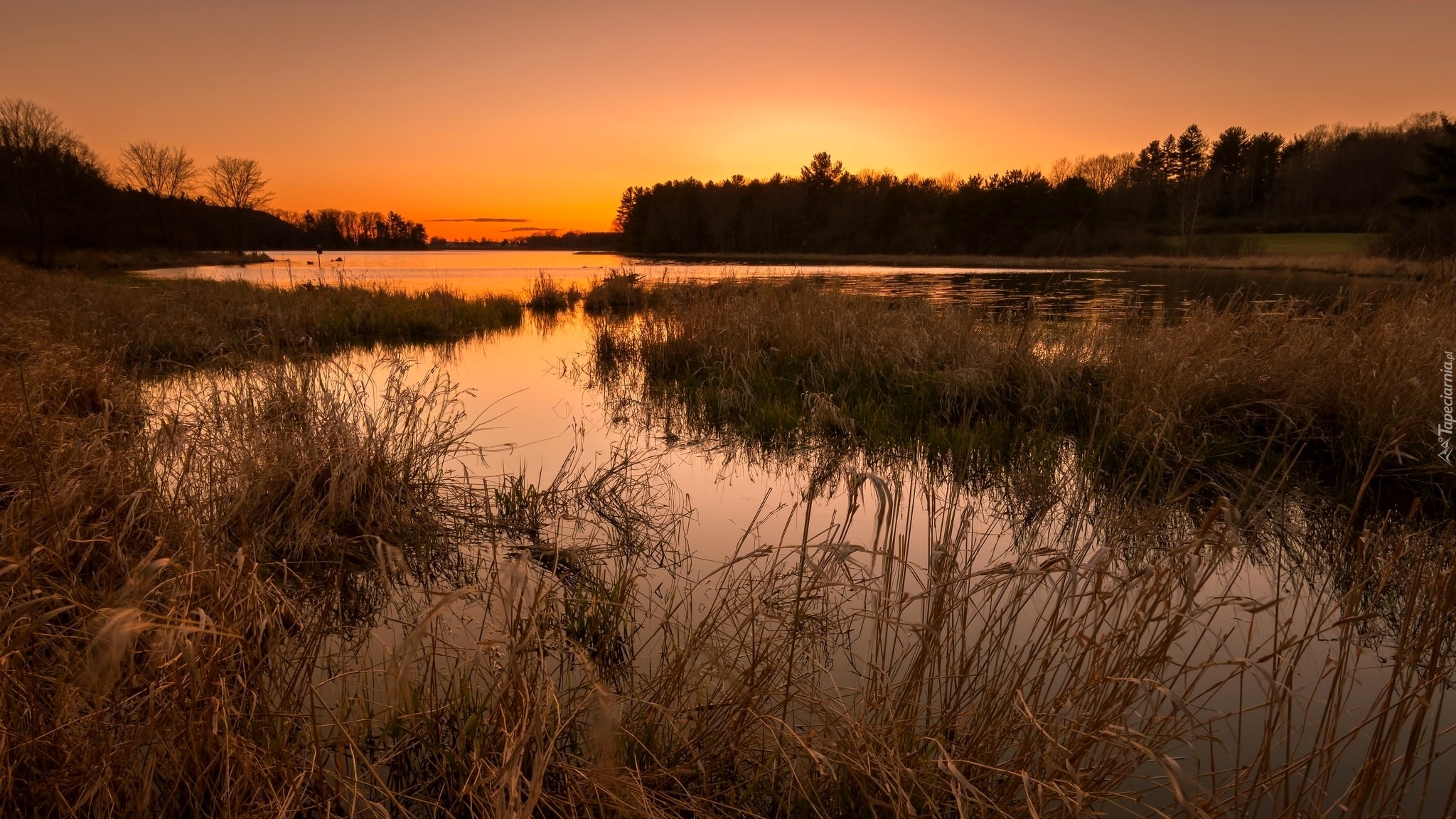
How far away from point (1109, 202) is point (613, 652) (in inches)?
2302

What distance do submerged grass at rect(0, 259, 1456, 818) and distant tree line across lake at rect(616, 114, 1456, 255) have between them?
1820 cm

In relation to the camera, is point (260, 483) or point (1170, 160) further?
point (1170, 160)

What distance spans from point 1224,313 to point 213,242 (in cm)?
6120

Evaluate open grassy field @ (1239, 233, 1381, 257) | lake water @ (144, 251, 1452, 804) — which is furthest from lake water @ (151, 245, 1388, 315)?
lake water @ (144, 251, 1452, 804)

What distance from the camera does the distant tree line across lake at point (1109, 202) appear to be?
30.6 meters

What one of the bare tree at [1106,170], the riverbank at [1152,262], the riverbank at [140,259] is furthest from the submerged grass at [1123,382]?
the bare tree at [1106,170]

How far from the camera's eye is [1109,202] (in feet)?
164

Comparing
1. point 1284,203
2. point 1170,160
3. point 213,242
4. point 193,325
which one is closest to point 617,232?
point 213,242

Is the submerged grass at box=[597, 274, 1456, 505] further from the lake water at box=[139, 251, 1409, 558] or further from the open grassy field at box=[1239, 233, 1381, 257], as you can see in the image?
the open grassy field at box=[1239, 233, 1381, 257]

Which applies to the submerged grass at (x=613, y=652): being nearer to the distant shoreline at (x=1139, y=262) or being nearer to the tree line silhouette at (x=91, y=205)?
the distant shoreline at (x=1139, y=262)

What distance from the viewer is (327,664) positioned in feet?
7.30

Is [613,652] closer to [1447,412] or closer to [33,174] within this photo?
[1447,412]

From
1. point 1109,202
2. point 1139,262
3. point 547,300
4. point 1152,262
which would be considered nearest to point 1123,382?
point 547,300

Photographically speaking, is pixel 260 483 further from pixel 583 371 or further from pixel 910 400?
pixel 583 371
